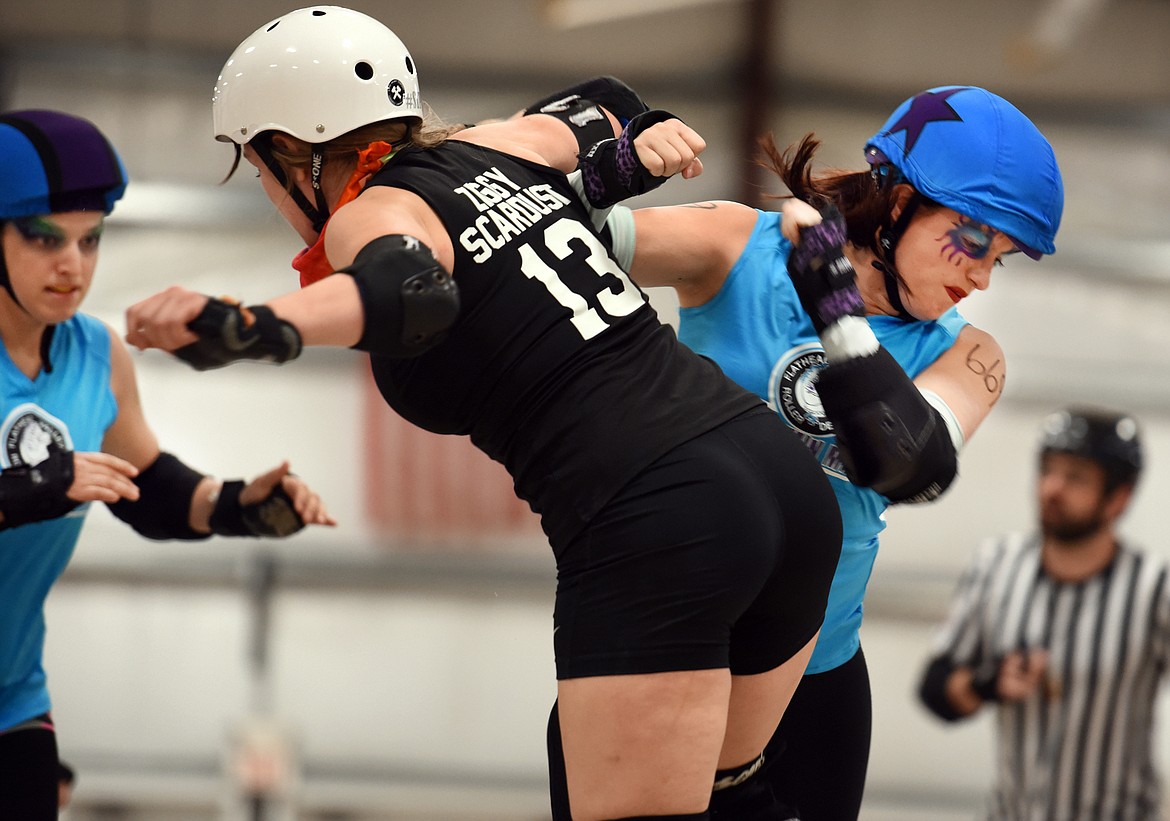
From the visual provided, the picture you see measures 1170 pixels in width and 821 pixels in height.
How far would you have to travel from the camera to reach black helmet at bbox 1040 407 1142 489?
15.9 feet

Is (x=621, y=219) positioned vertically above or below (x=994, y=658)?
above

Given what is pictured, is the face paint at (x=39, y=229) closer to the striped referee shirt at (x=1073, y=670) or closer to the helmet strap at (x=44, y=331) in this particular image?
the helmet strap at (x=44, y=331)

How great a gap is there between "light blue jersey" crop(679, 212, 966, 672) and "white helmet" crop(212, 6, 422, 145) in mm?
625

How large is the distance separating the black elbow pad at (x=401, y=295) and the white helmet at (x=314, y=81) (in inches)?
16.1

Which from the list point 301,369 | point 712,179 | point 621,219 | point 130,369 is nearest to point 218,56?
point 301,369

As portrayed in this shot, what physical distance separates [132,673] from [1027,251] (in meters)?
6.70

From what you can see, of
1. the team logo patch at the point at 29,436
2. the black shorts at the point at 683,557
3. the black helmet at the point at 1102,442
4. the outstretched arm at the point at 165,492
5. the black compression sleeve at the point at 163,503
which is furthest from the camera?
the black helmet at the point at 1102,442

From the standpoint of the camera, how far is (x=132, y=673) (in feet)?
26.2

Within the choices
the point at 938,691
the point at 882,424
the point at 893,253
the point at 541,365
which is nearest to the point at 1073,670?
the point at 938,691

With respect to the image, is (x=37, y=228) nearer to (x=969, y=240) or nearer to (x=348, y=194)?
(x=348, y=194)

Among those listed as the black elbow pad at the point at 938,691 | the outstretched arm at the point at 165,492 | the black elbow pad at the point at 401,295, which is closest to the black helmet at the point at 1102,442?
the black elbow pad at the point at 938,691

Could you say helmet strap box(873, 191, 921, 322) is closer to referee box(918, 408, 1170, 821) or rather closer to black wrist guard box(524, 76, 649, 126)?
black wrist guard box(524, 76, 649, 126)

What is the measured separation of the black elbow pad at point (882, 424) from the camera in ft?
7.09

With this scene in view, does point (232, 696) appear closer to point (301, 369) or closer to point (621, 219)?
point (301, 369)
